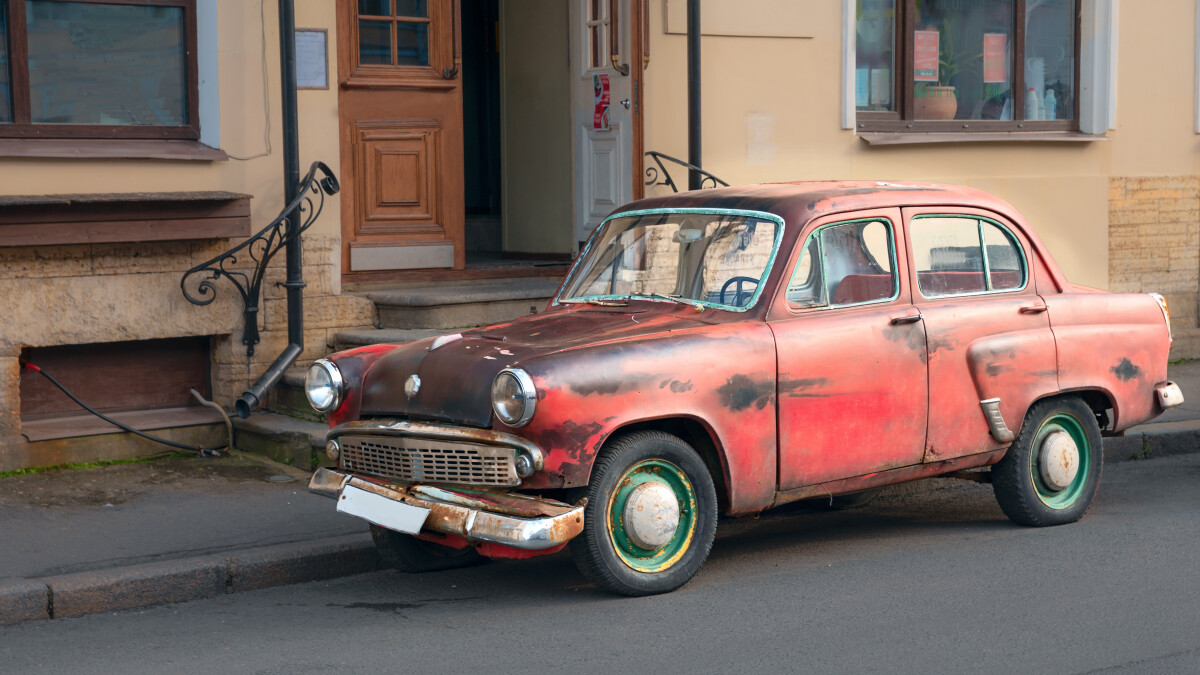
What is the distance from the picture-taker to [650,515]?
17.4ft

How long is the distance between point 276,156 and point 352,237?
863 millimetres

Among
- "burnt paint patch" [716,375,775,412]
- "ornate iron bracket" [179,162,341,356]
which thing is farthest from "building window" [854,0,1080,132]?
"burnt paint patch" [716,375,775,412]

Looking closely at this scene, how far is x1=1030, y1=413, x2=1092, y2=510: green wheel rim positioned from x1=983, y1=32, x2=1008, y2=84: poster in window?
20.3 ft

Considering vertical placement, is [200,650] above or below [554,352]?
below

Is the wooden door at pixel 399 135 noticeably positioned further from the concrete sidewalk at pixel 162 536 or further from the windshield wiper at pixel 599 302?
the windshield wiper at pixel 599 302

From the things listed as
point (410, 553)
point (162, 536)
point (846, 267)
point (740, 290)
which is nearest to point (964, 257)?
point (846, 267)

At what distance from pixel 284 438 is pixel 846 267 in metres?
3.66

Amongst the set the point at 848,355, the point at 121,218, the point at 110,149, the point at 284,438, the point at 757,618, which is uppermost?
the point at 110,149

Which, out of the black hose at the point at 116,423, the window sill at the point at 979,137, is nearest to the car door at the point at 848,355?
the black hose at the point at 116,423

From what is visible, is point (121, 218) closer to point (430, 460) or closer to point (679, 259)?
point (430, 460)

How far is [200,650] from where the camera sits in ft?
16.1

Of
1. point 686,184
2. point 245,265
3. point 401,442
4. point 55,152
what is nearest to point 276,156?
point 245,265

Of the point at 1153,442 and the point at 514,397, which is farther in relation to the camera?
the point at 1153,442

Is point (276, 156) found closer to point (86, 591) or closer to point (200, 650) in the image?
→ point (86, 591)
